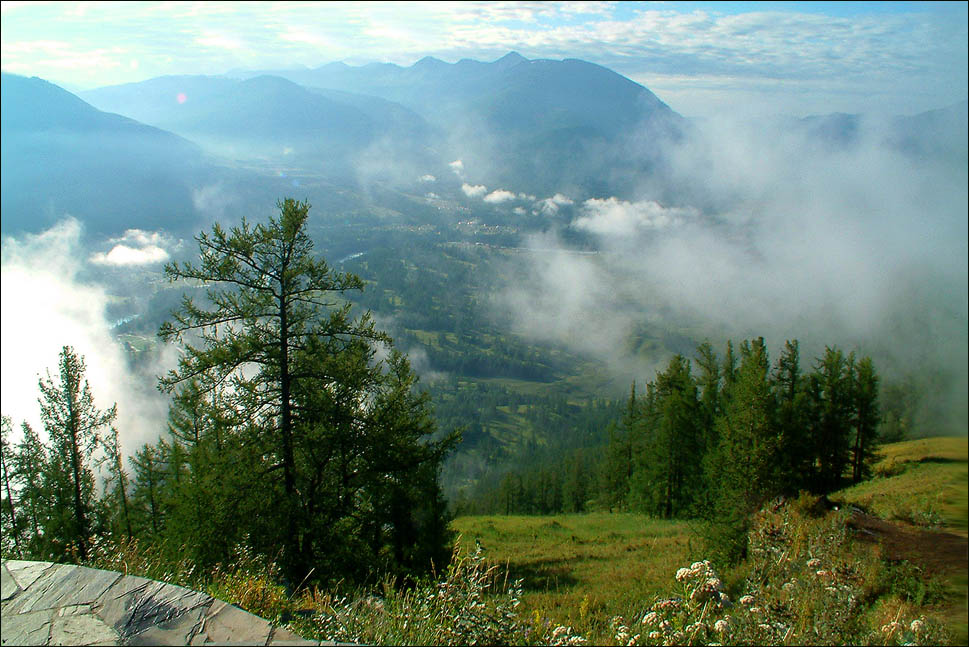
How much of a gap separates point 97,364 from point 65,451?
21960 cm

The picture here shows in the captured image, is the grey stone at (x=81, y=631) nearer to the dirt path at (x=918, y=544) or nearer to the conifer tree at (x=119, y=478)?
the dirt path at (x=918, y=544)

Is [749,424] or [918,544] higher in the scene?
[918,544]

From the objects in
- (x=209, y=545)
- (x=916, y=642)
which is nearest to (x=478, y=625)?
(x=916, y=642)

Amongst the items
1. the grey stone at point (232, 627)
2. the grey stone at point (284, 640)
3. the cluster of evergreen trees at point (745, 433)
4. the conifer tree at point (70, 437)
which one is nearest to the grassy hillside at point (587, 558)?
the grey stone at point (284, 640)

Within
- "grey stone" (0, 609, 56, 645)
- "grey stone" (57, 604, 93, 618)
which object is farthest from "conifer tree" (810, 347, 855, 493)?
"grey stone" (0, 609, 56, 645)

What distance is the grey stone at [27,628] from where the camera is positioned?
13.1 feet

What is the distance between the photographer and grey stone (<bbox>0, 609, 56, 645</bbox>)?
13.1 ft

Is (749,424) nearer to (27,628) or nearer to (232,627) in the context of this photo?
(232,627)

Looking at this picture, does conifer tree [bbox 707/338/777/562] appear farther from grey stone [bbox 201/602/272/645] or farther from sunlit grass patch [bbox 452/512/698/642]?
grey stone [bbox 201/602/272/645]

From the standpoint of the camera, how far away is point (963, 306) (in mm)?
4863

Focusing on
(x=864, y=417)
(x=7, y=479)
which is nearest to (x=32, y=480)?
(x=7, y=479)

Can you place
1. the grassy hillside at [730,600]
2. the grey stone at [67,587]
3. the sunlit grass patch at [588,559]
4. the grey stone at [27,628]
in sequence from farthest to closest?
the sunlit grass patch at [588,559], the grassy hillside at [730,600], the grey stone at [67,587], the grey stone at [27,628]

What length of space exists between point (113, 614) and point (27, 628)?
601mm

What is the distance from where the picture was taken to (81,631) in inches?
168
